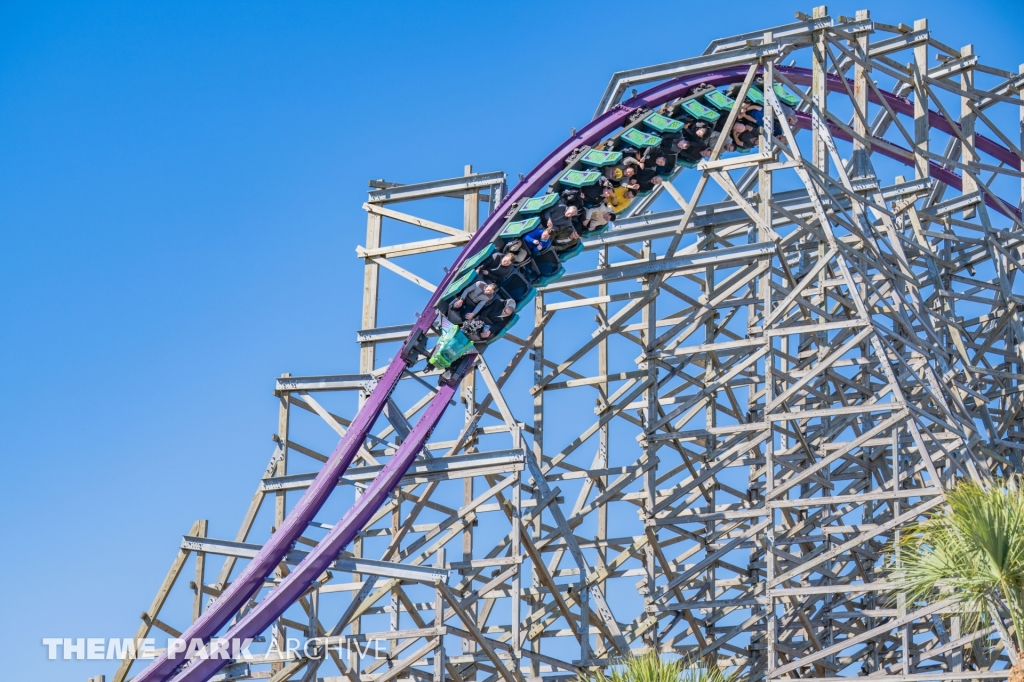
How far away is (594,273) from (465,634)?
227 inches

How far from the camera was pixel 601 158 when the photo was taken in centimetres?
2414

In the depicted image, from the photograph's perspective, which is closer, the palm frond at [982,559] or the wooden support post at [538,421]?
the palm frond at [982,559]

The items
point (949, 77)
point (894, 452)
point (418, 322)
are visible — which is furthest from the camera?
point (949, 77)

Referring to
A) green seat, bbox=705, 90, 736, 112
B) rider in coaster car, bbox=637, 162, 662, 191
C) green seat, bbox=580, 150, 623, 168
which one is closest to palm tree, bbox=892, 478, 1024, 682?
green seat, bbox=580, 150, 623, 168

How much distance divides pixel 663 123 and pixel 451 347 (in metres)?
4.19

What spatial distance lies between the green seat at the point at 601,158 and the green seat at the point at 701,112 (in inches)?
45.8

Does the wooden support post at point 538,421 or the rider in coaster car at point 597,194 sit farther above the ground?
the rider in coaster car at point 597,194

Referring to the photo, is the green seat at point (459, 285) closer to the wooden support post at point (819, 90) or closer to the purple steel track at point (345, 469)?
the purple steel track at point (345, 469)

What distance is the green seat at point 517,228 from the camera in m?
23.4

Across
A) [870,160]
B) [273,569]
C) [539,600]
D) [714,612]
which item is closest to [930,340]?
[870,160]

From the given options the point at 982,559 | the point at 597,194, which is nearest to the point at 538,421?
the point at 597,194

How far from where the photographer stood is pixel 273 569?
21.9 metres

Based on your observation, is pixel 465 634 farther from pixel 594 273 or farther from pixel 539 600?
pixel 594 273

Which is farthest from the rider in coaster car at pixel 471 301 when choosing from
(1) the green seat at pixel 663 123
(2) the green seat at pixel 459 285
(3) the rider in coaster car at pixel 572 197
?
(1) the green seat at pixel 663 123
